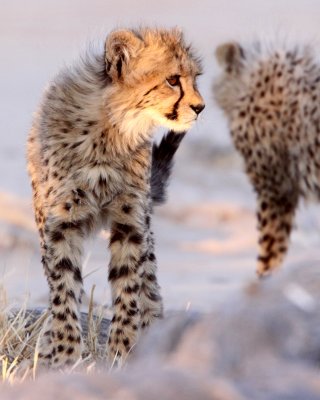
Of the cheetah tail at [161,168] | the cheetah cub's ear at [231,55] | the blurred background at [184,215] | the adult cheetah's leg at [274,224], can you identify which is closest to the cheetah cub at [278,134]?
the adult cheetah's leg at [274,224]

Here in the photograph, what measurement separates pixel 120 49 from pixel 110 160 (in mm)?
417

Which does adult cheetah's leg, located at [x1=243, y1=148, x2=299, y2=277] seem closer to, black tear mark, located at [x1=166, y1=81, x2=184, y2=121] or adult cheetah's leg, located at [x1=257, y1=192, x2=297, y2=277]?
adult cheetah's leg, located at [x1=257, y1=192, x2=297, y2=277]

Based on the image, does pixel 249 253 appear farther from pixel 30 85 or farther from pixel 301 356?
pixel 30 85

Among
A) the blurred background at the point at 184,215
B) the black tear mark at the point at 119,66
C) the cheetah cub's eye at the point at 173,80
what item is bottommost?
the blurred background at the point at 184,215

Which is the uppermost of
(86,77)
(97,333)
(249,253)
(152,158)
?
(86,77)

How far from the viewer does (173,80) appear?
4398 millimetres

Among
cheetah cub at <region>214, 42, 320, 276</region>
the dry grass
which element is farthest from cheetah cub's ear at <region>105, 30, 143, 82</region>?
cheetah cub at <region>214, 42, 320, 276</region>

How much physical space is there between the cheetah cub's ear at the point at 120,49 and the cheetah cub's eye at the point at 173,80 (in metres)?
0.19

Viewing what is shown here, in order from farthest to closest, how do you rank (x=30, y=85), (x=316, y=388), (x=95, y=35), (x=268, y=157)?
(x=30, y=85)
(x=268, y=157)
(x=95, y=35)
(x=316, y=388)

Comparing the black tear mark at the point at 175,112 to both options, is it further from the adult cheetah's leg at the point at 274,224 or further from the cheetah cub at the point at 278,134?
the adult cheetah's leg at the point at 274,224

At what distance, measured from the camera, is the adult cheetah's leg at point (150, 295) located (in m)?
4.73

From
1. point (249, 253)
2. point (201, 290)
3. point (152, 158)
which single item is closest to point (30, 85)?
point (249, 253)

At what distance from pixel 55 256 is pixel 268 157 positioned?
3.31 meters

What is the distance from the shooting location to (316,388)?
5.43 ft
